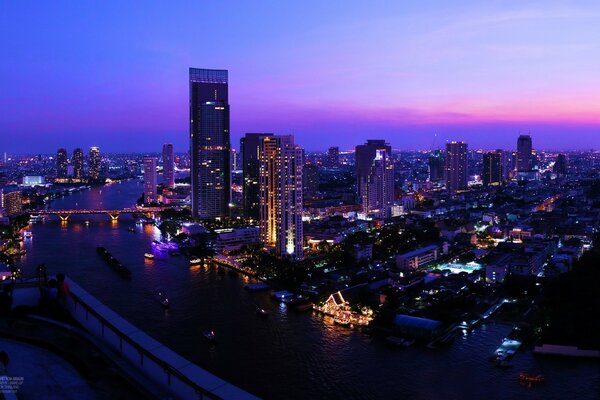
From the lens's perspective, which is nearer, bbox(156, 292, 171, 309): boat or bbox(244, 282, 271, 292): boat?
bbox(156, 292, 171, 309): boat

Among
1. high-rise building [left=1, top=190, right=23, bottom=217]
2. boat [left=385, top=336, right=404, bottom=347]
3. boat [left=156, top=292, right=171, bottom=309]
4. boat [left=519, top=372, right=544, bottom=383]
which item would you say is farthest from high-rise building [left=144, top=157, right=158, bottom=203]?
boat [left=519, top=372, right=544, bottom=383]

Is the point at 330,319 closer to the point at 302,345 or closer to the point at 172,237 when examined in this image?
the point at 302,345

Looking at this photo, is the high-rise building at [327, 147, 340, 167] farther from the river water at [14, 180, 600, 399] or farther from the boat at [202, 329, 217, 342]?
the boat at [202, 329, 217, 342]

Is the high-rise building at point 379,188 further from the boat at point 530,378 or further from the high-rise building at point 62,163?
the high-rise building at point 62,163

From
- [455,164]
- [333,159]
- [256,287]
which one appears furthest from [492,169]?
[256,287]

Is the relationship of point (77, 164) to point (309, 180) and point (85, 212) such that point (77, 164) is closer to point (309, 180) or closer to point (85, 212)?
point (309, 180)

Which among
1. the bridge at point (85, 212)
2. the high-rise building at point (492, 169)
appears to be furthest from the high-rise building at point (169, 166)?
the high-rise building at point (492, 169)

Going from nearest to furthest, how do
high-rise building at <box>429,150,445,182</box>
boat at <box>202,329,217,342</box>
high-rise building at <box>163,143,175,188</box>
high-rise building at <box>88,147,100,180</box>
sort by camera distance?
boat at <box>202,329,217,342</box>, high-rise building at <box>163,143,175,188</box>, high-rise building at <box>429,150,445,182</box>, high-rise building at <box>88,147,100,180</box>
